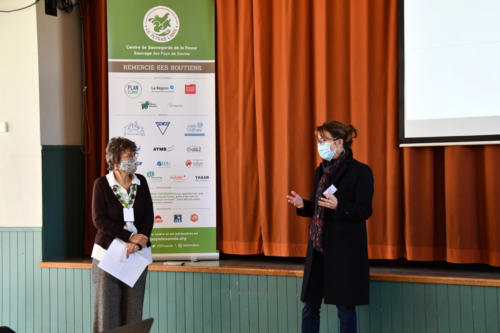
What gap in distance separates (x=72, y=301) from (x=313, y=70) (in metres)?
2.54

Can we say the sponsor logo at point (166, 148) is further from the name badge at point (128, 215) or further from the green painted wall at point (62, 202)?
the name badge at point (128, 215)

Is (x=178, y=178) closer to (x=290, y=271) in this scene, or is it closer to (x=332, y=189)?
(x=290, y=271)

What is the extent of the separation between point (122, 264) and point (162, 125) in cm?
128

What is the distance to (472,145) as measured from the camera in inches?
135

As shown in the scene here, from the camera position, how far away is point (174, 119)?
3996 millimetres

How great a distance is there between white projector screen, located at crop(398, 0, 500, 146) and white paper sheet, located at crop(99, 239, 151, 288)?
1898 millimetres

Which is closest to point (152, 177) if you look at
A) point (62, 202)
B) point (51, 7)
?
point (62, 202)

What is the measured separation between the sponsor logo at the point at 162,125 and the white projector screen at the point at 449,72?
1.72 meters

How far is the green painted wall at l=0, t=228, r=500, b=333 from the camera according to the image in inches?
127

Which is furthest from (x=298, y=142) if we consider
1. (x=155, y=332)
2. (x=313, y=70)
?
(x=155, y=332)

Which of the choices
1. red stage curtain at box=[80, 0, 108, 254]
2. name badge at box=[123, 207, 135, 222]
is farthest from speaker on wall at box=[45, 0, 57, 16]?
name badge at box=[123, 207, 135, 222]

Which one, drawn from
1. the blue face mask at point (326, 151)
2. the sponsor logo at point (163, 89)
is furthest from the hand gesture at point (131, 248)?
the sponsor logo at point (163, 89)

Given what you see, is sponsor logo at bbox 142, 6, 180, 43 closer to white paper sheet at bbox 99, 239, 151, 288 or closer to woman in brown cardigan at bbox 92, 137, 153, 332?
woman in brown cardigan at bbox 92, 137, 153, 332

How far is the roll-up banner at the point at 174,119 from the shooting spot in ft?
13.1
